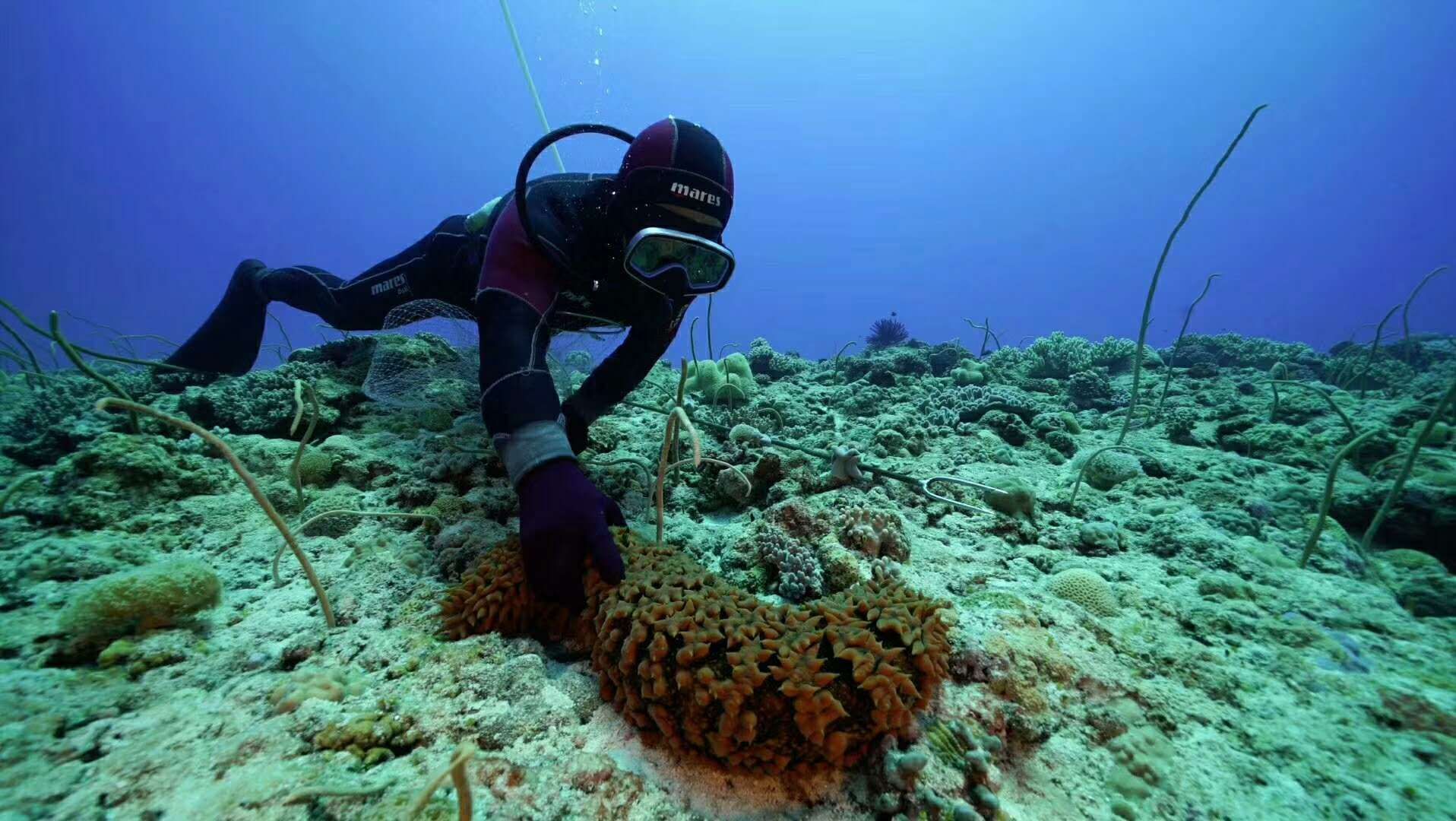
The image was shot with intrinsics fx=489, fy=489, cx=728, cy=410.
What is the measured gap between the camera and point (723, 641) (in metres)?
1.77

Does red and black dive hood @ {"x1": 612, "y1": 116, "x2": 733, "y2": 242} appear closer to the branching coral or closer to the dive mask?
the dive mask

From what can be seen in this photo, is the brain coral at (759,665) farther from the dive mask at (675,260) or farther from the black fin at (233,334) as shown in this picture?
the black fin at (233,334)

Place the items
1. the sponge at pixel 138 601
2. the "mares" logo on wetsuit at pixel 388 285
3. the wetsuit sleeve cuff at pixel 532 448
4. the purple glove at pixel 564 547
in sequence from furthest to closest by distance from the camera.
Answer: the "mares" logo on wetsuit at pixel 388 285
the wetsuit sleeve cuff at pixel 532 448
the purple glove at pixel 564 547
the sponge at pixel 138 601

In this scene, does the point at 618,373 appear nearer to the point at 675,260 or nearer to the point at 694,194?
the point at 675,260

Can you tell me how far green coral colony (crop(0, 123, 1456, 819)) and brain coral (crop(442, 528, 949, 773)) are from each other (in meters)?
0.01

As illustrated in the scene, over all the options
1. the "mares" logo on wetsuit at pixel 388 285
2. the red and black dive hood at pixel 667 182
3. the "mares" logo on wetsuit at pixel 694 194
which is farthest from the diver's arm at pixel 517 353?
the "mares" logo on wetsuit at pixel 388 285

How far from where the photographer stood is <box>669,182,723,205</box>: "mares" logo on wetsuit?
2.99m

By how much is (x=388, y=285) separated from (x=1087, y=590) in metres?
5.59

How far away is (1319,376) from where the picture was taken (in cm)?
961

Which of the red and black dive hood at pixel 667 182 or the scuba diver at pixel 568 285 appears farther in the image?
the red and black dive hood at pixel 667 182

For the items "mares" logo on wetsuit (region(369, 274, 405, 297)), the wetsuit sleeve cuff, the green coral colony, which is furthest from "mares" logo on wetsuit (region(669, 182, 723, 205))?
"mares" logo on wetsuit (region(369, 274, 405, 297))

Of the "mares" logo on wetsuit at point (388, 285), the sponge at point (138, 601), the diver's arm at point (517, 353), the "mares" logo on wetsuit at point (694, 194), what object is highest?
the "mares" logo on wetsuit at point (694, 194)

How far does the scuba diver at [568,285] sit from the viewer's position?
2320mm

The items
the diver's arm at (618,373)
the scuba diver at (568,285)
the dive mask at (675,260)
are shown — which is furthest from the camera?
the diver's arm at (618,373)
